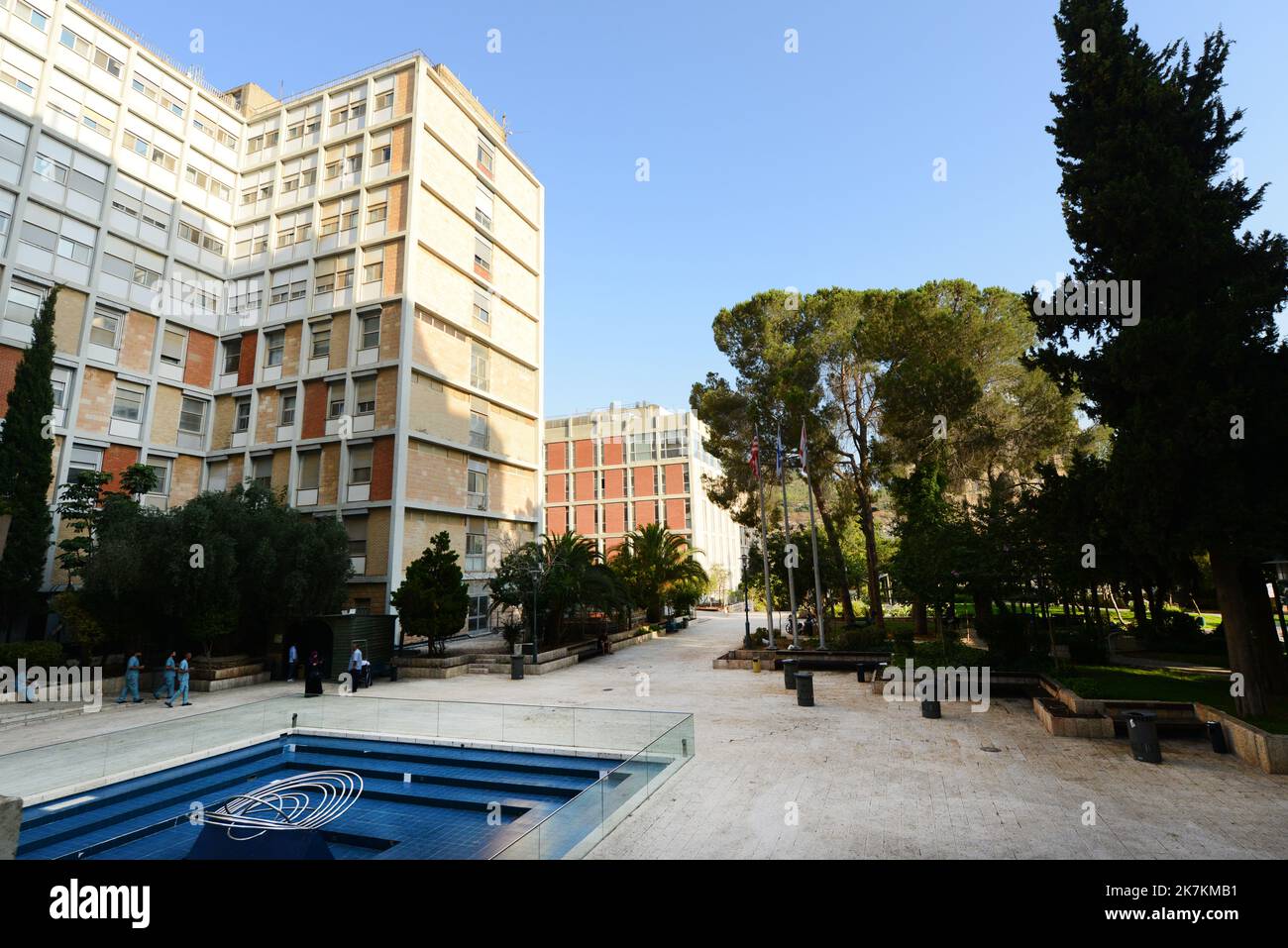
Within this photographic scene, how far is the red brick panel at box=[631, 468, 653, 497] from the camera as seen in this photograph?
Result: 6962cm

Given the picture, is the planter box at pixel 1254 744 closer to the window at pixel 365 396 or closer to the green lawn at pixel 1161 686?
the green lawn at pixel 1161 686

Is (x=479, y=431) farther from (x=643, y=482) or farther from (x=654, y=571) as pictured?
(x=643, y=482)

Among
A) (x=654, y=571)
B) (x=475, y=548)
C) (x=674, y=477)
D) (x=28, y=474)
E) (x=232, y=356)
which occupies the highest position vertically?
(x=232, y=356)

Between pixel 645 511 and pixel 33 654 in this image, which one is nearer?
Result: pixel 33 654

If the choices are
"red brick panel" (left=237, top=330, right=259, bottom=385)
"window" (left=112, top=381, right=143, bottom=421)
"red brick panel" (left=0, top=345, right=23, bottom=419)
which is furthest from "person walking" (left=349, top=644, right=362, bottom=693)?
"red brick panel" (left=237, top=330, right=259, bottom=385)

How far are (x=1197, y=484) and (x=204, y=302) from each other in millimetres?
43984

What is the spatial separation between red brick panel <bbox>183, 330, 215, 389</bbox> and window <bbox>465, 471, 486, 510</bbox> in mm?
15556

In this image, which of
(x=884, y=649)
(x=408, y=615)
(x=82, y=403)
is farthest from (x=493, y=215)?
(x=884, y=649)

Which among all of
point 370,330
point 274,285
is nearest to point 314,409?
point 370,330

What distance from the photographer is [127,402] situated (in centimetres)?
3167

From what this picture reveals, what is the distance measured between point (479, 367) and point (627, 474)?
34.4 metres

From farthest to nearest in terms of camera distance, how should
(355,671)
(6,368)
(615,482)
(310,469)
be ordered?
1. (615,482)
2. (310,469)
3. (6,368)
4. (355,671)

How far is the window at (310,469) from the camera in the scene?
33.1 meters
